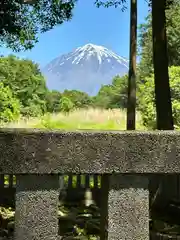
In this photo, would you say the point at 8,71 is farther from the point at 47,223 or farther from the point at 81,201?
the point at 47,223

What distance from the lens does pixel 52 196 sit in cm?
129

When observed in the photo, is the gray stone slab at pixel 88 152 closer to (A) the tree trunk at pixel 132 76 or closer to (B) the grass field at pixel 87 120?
(A) the tree trunk at pixel 132 76

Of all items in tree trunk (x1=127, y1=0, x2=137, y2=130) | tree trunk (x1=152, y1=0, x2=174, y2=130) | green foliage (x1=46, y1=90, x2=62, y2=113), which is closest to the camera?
tree trunk (x1=152, y1=0, x2=174, y2=130)

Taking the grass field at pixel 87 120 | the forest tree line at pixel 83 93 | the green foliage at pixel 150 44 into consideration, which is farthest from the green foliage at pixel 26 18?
the green foliage at pixel 150 44

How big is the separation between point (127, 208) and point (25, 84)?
112 ft

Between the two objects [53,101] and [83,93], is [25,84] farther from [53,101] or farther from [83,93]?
[83,93]

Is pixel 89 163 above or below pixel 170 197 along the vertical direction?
above

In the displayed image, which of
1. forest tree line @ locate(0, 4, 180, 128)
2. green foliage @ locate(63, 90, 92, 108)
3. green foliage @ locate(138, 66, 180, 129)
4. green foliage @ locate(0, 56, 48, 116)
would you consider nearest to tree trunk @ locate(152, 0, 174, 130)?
forest tree line @ locate(0, 4, 180, 128)

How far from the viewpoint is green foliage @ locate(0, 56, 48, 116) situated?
31.3 meters

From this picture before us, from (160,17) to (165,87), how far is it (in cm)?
113

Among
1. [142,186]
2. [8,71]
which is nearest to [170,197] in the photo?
[142,186]

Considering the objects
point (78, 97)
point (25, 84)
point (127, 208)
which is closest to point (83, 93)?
point (78, 97)

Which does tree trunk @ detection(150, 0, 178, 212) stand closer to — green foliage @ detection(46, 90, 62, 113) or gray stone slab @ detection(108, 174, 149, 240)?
gray stone slab @ detection(108, 174, 149, 240)

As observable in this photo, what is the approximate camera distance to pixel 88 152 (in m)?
1.28
